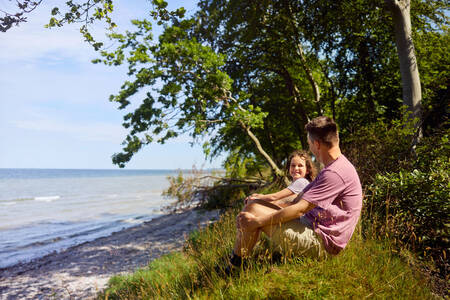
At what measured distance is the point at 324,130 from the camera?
285 cm

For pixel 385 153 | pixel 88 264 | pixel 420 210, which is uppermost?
pixel 385 153

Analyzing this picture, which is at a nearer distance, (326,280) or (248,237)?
(326,280)

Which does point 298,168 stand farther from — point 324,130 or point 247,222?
point 247,222

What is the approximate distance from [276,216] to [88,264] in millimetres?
7182

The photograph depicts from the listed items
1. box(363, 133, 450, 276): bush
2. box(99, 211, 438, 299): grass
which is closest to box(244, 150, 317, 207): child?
box(363, 133, 450, 276): bush

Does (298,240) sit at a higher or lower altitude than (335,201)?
lower

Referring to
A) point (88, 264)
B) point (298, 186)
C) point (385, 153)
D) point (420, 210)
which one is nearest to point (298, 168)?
point (298, 186)

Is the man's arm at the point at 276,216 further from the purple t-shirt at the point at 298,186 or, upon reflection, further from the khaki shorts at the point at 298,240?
the purple t-shirt at the point at 298,186

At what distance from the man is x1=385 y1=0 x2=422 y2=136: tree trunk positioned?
15.5 feet

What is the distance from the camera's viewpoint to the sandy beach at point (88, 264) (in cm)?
647

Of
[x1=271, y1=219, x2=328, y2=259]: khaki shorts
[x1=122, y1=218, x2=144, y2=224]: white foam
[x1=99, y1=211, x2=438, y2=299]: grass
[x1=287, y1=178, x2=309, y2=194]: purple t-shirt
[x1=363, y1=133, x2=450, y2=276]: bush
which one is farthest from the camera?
[x1=122, y1=218, x2=144, y2=224]: white foam

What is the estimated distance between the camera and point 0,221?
50.4 feet

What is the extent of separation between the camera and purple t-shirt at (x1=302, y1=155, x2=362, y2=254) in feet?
8.76

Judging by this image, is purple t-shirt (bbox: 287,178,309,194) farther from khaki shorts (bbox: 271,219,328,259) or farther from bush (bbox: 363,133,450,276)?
khaki shorts (bbox: 271,219,328,259)
